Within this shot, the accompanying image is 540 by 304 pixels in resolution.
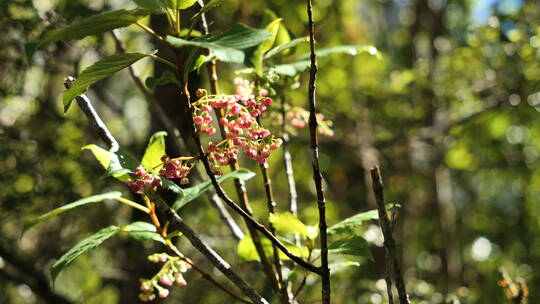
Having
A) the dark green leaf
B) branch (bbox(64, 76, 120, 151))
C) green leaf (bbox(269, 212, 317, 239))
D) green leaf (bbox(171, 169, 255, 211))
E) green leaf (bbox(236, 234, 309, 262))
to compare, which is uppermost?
the dark green leaf

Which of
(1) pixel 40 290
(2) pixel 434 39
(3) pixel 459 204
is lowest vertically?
(3) pixel 459 204

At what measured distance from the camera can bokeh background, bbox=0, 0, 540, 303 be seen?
2.21 meters

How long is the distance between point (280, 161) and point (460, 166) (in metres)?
1.14

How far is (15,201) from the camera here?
2.13 metres

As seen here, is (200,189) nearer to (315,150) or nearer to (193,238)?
(193,238)

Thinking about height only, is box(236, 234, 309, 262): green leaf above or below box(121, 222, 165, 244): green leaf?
below

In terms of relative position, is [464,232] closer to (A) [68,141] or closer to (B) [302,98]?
(B) [302,98]

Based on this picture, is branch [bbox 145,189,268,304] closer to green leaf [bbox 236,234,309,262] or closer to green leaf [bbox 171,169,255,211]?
green leaf [bbox 171,169,255,211]

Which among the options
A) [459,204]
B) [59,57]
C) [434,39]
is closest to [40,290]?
→ [59,57]

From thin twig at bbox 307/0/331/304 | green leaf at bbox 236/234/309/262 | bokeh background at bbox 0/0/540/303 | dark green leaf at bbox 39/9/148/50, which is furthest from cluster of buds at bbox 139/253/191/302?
bokeh background at bbox 0/0/540/303

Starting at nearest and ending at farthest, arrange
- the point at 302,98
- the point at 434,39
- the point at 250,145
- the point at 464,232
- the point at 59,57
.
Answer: the point at 250,145 < the point at 59,57 < the point at 302,98 < the point at 434,39 < the point at 464,232

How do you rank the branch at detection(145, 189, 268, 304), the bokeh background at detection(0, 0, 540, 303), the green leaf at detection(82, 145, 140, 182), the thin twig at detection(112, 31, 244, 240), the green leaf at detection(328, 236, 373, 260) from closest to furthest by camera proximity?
1. the green leaf at detection(82, 145, 140, 182)
2. the branch at detection(145, 189, 268, 304)
3. the green leaf at detection(328, 236, 373, 260)
4. the thin twig at detection(112, 31, 244, 240)
5. the bokeh background at detection(0, 0, 540, 303)

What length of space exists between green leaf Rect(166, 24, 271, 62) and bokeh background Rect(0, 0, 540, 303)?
0.92 m

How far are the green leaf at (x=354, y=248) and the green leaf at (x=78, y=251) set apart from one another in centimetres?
38
